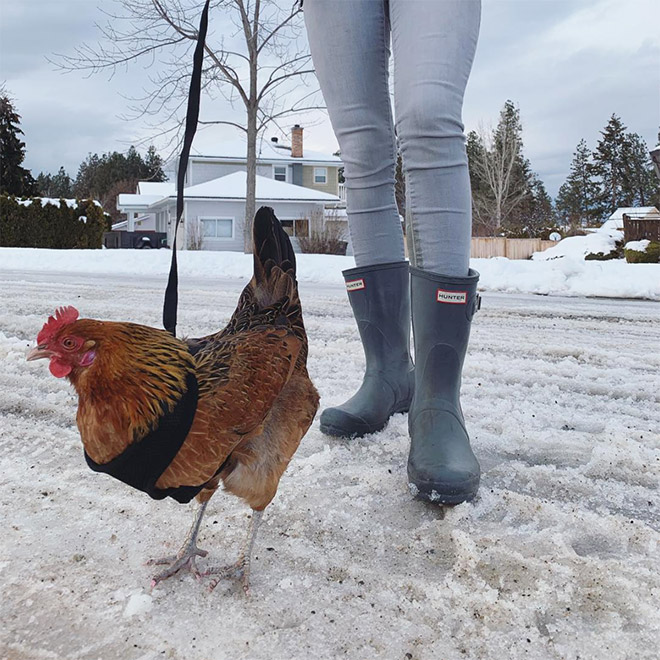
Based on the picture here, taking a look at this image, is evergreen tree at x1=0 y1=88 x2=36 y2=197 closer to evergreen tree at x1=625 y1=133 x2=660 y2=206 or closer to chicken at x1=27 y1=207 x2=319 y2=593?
chicken at x1=27 y1=207 x2=319 y2=593

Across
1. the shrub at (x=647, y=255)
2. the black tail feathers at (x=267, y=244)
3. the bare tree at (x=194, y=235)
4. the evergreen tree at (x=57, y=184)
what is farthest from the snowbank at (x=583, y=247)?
the evergreen tree at (x=57, y=184)

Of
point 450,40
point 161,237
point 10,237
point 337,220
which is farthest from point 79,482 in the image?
point 161,237

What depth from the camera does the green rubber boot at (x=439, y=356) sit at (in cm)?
173

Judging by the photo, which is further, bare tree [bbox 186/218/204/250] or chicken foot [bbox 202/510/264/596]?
bare tree [bbox 186/218/204/250]

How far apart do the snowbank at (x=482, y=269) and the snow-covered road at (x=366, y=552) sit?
18.3 feet

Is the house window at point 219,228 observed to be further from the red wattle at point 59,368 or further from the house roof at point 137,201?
the red wattle at point 59,368

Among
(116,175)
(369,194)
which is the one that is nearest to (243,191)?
(369,194)

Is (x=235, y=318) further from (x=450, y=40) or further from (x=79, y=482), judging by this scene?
(x=450, y=40)

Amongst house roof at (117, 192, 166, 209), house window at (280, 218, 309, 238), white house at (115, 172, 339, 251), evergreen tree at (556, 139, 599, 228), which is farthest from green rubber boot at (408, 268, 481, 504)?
evergreen tree at (556, 139, 599, 228)

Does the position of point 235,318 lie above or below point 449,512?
above

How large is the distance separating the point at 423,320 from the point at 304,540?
2.43ft

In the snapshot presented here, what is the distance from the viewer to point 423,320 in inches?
72.2

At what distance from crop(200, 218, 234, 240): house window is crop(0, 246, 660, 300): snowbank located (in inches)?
742

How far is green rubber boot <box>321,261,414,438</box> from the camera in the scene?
213cm
